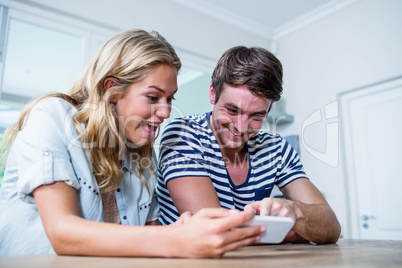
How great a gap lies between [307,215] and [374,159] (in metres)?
2.32

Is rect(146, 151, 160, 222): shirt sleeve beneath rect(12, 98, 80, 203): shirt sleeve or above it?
beneath

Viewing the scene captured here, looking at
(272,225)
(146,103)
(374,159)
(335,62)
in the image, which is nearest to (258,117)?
(146,103)

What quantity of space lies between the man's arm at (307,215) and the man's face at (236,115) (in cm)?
33

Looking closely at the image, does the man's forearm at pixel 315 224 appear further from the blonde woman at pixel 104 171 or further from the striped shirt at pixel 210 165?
the blonde woman at pixel 104 171

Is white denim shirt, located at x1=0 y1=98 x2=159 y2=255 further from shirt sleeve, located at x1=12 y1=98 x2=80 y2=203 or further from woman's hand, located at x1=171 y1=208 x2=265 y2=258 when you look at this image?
woman's hand, located at x1=171 y1=208 x2=265 y2=258

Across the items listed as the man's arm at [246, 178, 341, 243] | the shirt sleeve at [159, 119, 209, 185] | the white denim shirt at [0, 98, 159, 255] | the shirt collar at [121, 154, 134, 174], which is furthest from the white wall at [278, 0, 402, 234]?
the white denim shirt at [0, 98, 159, 255]

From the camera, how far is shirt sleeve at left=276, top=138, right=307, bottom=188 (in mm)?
1396

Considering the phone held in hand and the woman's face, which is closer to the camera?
the phone held in hand

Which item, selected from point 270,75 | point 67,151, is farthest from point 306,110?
point 67,151

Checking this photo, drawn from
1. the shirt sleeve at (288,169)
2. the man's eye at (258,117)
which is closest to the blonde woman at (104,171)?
the man's eye at (258,117)

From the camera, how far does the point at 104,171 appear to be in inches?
41.4

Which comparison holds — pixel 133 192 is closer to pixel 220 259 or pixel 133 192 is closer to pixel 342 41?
pixel 220 259

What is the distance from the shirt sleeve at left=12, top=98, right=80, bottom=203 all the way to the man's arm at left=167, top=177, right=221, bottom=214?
14.2 inches

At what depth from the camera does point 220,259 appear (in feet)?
2.03
